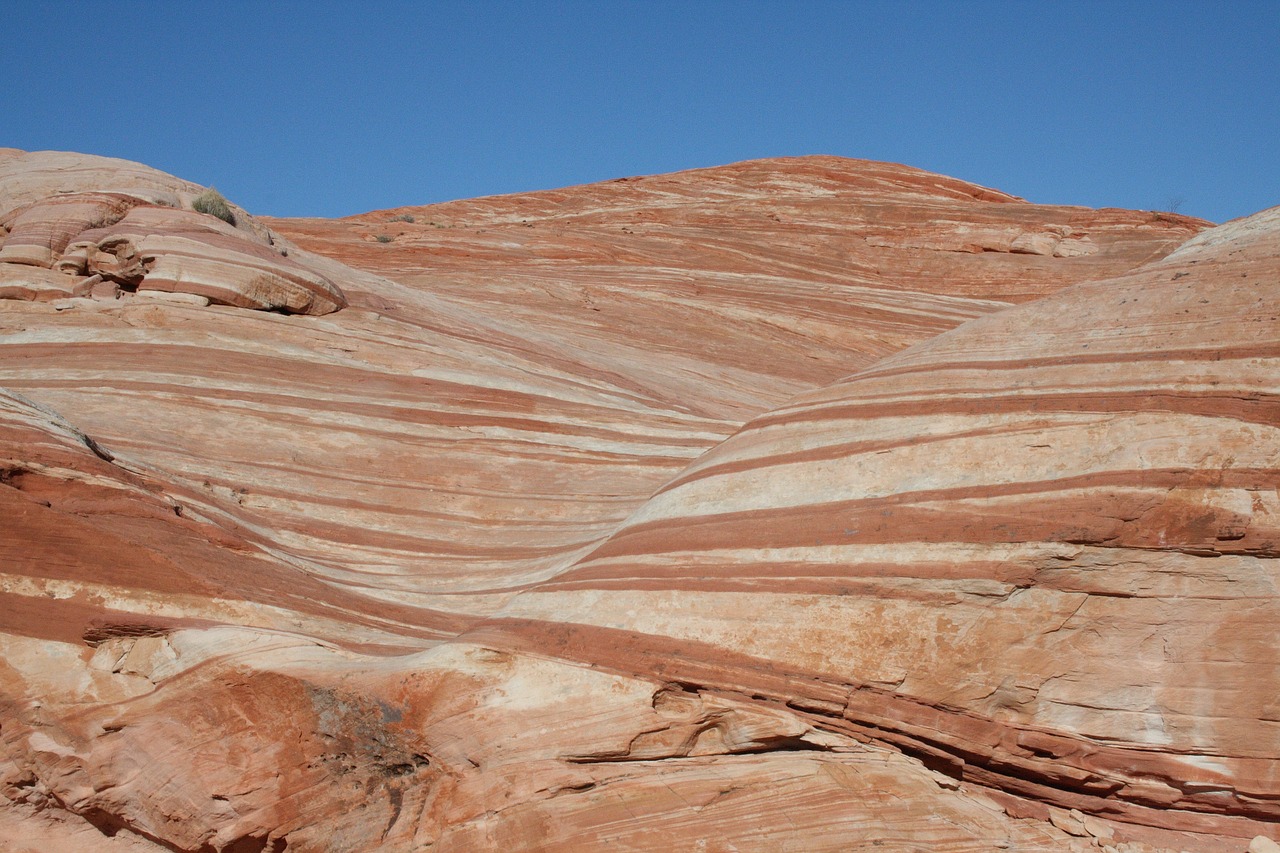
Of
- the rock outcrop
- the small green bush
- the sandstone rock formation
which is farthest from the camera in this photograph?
the small green bush

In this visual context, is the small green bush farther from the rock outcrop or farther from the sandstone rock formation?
the sandstone rock formation

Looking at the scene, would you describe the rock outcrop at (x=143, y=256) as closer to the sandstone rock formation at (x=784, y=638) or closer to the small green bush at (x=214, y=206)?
the small green bush at (x=214, y=206)

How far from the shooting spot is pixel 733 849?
4637 millimetres

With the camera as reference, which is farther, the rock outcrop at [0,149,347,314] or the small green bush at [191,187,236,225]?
the small green bush at [191,187,236,225]

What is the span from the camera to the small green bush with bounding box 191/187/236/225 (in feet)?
41.5

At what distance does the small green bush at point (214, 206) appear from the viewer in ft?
41.5

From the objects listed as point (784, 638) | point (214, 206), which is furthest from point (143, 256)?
point (784, 638)

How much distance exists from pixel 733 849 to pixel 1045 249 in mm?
20495

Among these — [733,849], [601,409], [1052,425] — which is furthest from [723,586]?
[601,409]

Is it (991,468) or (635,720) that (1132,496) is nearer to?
(991,468)

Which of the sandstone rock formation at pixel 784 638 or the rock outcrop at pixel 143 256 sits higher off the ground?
the rock outcrop at pixel 143 256

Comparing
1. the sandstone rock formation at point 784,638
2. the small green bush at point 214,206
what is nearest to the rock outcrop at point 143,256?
the small green bush at point 214,206

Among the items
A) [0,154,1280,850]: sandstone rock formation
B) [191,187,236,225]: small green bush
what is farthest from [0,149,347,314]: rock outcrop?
[0,154,1280,850]: sandstone rock formation

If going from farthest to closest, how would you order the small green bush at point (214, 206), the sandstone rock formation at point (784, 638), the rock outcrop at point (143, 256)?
the small green bush at point (214, 206)
the rock outcrop at point (143, 256)
the sandstone rock formation at point (784, 638)
